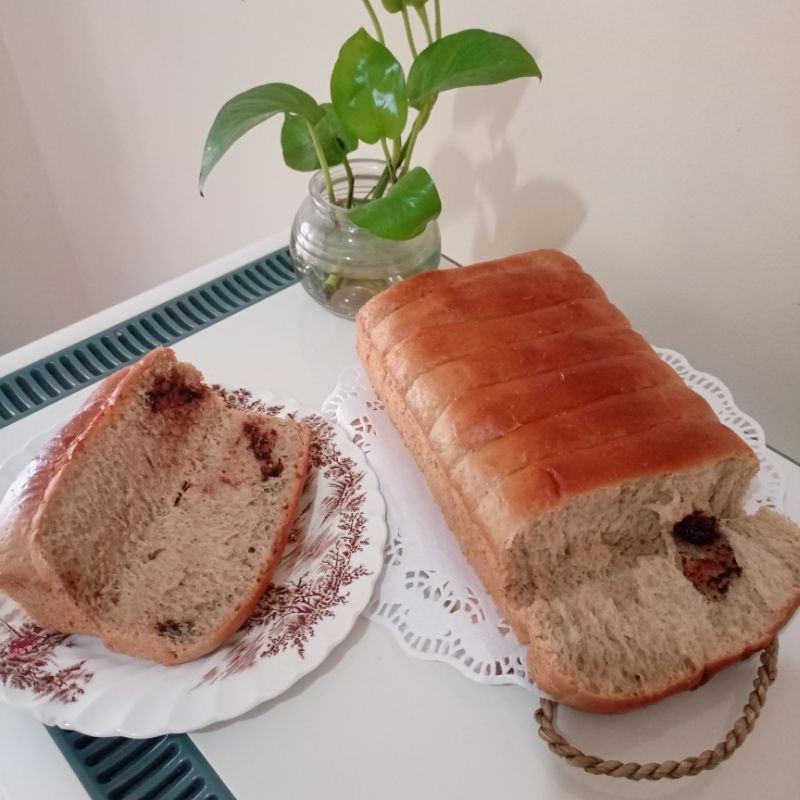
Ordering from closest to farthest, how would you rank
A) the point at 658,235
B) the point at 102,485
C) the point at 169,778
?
the point at 169,778 → the point at 102,485 → the point at 658,235

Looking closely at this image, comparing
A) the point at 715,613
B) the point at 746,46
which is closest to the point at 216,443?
the point at 715,613

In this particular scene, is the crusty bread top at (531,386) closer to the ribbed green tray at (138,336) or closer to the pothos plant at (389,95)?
the pothos plant at (389,95)

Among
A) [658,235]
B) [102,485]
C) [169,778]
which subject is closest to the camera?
[169,778]

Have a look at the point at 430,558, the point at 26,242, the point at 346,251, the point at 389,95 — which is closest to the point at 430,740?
the point at 430,558

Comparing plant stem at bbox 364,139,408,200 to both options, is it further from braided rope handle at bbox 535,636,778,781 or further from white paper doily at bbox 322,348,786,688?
braided rope handle at bbox 535,636,778,781

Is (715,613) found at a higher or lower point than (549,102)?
lower

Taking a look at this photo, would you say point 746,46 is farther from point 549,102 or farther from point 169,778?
point 169,778

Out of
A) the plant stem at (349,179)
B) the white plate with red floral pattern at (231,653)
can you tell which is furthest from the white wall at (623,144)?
the white plate with red floral pattern at (231,653)
